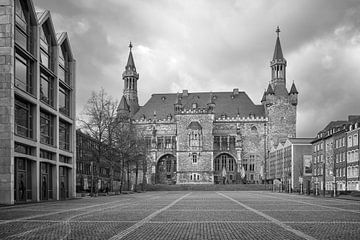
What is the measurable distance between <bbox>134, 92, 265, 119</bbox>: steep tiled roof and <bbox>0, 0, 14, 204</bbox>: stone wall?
293 ft

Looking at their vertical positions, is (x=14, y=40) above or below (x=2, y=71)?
above

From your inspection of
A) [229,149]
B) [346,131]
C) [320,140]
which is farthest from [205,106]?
[346,131]

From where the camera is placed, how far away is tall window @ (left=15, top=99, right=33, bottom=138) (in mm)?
37469

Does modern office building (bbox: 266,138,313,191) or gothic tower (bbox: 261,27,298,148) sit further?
gothic tower (bbox: 261,27,298,148)

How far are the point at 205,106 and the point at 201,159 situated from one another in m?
13.3

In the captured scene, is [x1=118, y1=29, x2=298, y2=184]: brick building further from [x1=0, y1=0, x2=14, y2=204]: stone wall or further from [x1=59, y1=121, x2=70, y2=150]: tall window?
[x1=0, y1=0, x2=14, y2=204]: stone wall

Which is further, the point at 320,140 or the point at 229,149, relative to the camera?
the point at 229,149

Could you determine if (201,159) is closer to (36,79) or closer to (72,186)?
(72,186)

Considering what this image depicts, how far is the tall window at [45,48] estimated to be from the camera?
144 feet

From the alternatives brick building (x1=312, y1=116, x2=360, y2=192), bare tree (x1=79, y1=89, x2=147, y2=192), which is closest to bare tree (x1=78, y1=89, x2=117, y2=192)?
bare tree (x1=79, y1=89, x2=147, y2=192)

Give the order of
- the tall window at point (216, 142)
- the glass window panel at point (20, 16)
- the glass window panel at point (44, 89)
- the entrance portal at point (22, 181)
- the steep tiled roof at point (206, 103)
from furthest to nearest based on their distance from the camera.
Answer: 1. the steep tiled roof at point (206, 103)
2. the tall window at point (216, 142)
3. the glass window panel at point (44, 89)
4. the glass window panel at point (20, 16)
5. the entrance portal at point (22, 181)

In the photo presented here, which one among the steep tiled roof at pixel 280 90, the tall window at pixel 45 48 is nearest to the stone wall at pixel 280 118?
the steep tiled roof at pixel 280 90

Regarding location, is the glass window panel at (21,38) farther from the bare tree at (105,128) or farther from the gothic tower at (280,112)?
the gothic tower at (280,112)

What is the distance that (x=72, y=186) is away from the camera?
5166 centimetres
